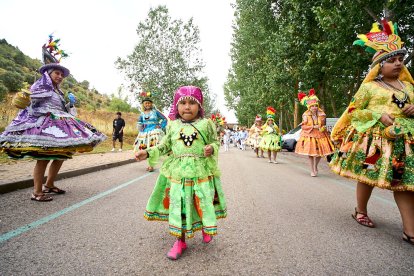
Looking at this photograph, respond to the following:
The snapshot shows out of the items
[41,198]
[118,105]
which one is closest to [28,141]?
[41,198]

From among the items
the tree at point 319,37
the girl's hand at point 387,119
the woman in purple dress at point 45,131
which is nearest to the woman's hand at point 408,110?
the girl's hand at point 387,119

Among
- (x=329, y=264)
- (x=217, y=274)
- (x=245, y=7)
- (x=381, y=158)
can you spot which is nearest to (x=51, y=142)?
(x=217, y=274)

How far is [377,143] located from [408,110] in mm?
484

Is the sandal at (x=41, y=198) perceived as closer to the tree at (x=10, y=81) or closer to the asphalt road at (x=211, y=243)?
the asphalt road at (x=211, y=243)

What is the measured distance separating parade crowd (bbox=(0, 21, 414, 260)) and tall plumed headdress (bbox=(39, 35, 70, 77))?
0.6 inches

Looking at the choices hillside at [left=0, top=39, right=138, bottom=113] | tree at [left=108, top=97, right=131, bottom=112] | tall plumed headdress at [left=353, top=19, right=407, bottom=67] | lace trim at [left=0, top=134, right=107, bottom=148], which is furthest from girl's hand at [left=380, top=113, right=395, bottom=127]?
tree at [left=108, top=97, right=131, bottom=112]

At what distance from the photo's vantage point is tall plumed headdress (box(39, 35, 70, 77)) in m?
4.62

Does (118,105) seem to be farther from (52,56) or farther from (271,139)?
(52,56)

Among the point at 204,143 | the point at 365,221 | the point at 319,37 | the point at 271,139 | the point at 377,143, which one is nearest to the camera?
the point at 204,143

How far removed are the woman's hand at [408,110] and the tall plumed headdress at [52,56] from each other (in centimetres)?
498

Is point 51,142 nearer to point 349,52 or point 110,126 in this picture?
point 349,52

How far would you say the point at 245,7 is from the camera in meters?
25.1

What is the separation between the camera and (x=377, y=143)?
3295 mm

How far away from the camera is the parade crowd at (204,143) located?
269cm
